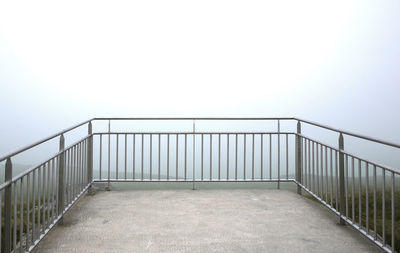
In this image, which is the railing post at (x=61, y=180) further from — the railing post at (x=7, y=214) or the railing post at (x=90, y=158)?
the railing post at (x=90, y=158)

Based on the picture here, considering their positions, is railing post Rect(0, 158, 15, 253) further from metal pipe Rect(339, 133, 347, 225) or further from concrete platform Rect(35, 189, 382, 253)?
metal pipe Rect(339, 133, 347, 225)

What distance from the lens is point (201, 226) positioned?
4023mm

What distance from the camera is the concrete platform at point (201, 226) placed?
11.4ft

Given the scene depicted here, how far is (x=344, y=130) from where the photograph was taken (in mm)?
3797

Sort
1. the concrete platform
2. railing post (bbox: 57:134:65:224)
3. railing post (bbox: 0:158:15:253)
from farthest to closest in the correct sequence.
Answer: railing post (bbox: 57:134:65:224) → the concrete platform → railing post (bbox: 0:158:15:253)

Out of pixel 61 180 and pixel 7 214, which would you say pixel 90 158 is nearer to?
pixel 61 180

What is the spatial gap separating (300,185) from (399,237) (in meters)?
2.13

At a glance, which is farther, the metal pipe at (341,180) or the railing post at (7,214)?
the metal pipe at (341,180)

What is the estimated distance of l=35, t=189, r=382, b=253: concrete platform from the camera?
3.49 metres

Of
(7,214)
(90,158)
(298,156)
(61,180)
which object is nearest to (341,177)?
(298,156)

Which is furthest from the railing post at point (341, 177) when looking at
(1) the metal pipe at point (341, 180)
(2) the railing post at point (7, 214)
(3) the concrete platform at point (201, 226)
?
(2) the railing post at point (7, 214)

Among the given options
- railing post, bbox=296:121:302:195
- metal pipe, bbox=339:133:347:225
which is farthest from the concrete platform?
railing post, bbox=296:121:302:195

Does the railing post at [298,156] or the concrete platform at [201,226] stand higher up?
the railing post at [298,156]

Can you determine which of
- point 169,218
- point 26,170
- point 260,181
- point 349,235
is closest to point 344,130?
point 349,235
